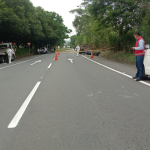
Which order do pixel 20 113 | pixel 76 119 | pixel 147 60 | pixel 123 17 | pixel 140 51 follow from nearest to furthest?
pixel 76 119
pixel 20 113
pixel 147 60
pixel 140 51
pixel 123 17

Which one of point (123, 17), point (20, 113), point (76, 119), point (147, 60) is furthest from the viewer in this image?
point (123, 17)

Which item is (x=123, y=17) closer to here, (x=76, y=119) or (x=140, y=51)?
(x=140, y=51)

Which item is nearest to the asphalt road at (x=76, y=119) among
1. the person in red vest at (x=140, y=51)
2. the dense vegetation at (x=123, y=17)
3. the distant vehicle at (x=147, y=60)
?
the distant vehicle at (x=147, y=60)

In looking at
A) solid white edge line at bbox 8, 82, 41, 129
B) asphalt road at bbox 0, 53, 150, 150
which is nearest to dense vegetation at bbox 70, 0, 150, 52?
asphalt road at bbox 0, 53, 150, 150

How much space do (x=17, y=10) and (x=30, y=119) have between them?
24.2 meters

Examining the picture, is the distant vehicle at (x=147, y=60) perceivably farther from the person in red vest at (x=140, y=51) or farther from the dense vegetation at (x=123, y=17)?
Result: the dense vegetation at (x=123, y=17)

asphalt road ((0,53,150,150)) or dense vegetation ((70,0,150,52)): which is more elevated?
dense vegetation ((70,0,150,52))

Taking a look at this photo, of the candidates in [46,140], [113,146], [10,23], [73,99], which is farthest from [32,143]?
[10,23]

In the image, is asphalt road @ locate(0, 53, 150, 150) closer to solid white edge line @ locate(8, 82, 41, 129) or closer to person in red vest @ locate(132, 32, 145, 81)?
solid white edge line @ locate(8, 82, 41, 129)

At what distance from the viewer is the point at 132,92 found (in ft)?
21.1

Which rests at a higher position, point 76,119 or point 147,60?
point 147,60

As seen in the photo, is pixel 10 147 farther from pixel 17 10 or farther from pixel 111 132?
pixel 17 10

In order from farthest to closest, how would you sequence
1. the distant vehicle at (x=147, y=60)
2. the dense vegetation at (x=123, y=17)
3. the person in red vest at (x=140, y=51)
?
the dense vegetation at (x=123, y=17)
the person in red vest at (x=140, y=51)
the distant vehicle at (x=147, y=60)

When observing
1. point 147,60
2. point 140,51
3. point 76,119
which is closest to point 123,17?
point 140,51
